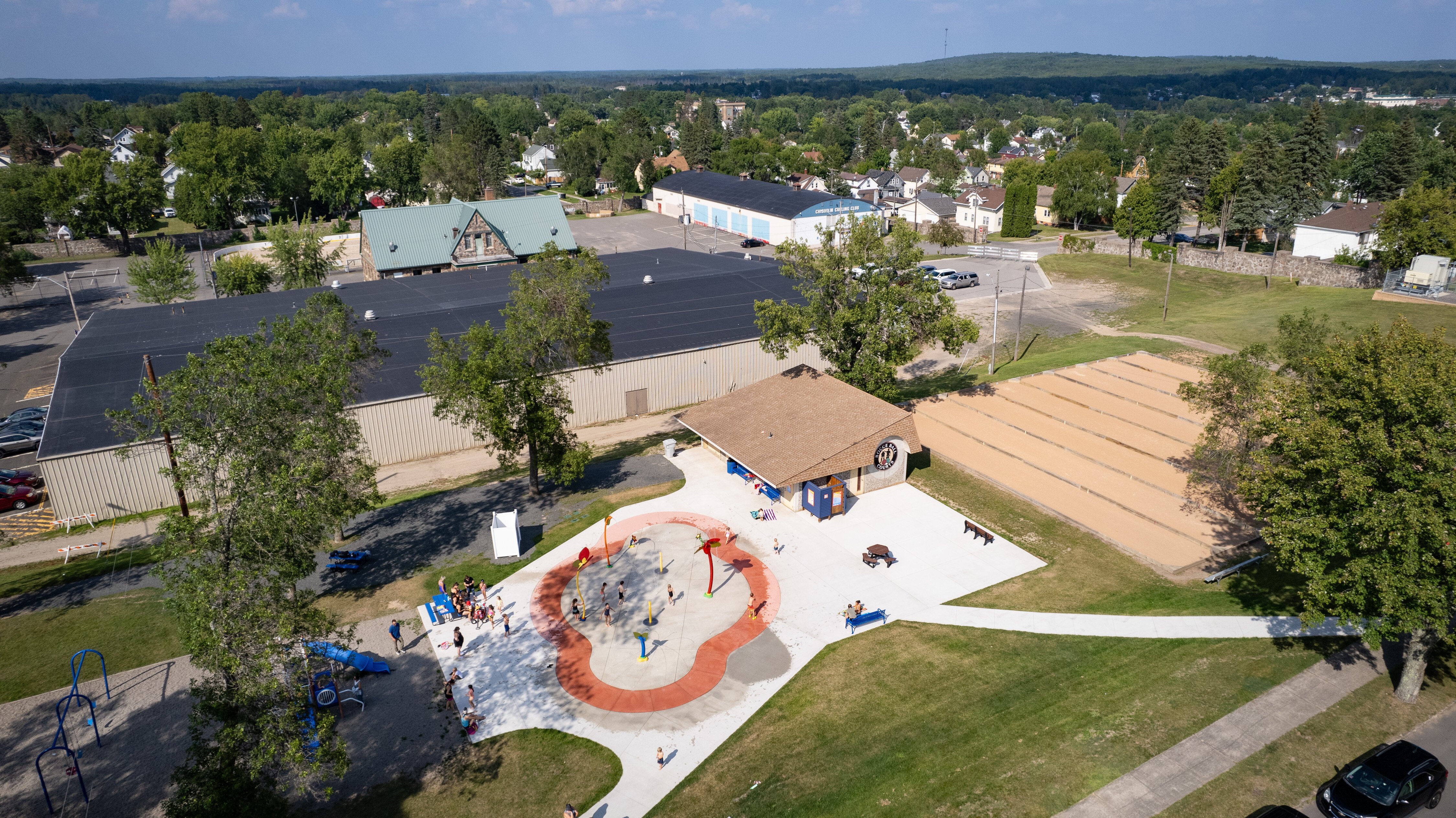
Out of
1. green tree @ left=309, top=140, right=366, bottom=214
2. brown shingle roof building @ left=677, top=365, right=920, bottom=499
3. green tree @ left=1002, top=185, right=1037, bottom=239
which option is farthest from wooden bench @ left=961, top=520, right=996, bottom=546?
green tree @ left=309, top=140, right=366, bottom=214

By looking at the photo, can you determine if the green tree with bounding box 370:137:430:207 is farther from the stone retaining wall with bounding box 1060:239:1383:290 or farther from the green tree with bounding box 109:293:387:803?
the green tree with bounding box 109:293:387:803

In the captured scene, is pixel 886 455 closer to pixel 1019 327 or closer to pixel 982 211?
pixel 1019 327

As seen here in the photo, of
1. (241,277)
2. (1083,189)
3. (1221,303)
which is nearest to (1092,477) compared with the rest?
(1221,303)

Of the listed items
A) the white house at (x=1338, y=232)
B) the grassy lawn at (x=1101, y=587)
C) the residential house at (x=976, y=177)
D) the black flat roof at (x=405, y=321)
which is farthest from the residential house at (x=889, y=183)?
the grassy lawn at (x=1101, y=587)

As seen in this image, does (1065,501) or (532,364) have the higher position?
(532,364)

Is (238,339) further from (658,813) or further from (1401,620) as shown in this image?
(1401,620)

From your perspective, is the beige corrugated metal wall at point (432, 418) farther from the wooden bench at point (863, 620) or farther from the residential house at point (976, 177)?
the residential house at point (976, 177)
